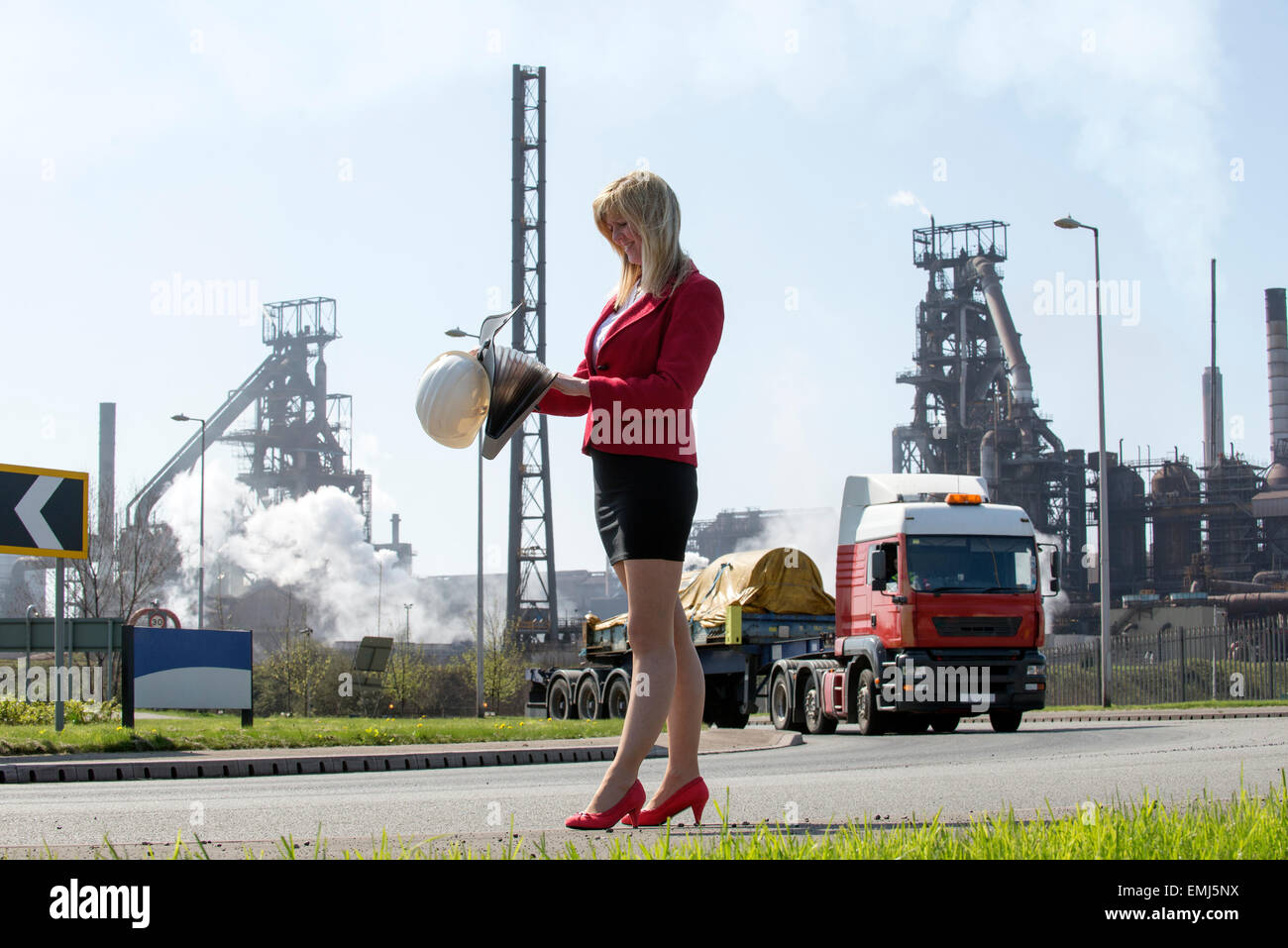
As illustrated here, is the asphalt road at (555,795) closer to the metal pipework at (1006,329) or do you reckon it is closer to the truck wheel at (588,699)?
the truck wheel at (588,699)

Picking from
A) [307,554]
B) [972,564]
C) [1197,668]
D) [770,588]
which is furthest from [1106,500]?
[307,554]

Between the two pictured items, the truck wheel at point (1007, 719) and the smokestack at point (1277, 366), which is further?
the smokestack at point (1277, 366)

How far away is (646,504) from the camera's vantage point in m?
4.12

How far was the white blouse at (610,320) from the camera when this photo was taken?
4379 mm

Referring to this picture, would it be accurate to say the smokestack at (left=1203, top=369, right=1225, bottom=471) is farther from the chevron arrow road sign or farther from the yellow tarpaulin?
the chevron arrow road sign

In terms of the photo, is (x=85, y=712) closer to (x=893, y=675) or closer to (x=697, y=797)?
(x=893, y=675)

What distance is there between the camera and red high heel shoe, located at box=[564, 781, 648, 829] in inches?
159

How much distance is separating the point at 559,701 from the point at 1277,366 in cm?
5049

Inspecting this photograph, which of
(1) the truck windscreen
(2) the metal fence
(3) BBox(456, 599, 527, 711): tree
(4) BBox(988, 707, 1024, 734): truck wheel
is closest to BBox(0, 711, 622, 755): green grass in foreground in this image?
(1) the truck windscreen

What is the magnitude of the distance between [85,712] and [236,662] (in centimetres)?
249

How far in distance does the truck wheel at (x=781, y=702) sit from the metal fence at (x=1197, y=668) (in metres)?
10.6

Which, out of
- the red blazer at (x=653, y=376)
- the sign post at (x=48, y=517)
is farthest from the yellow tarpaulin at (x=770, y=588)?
the red blazer at (x=653, y=376)
